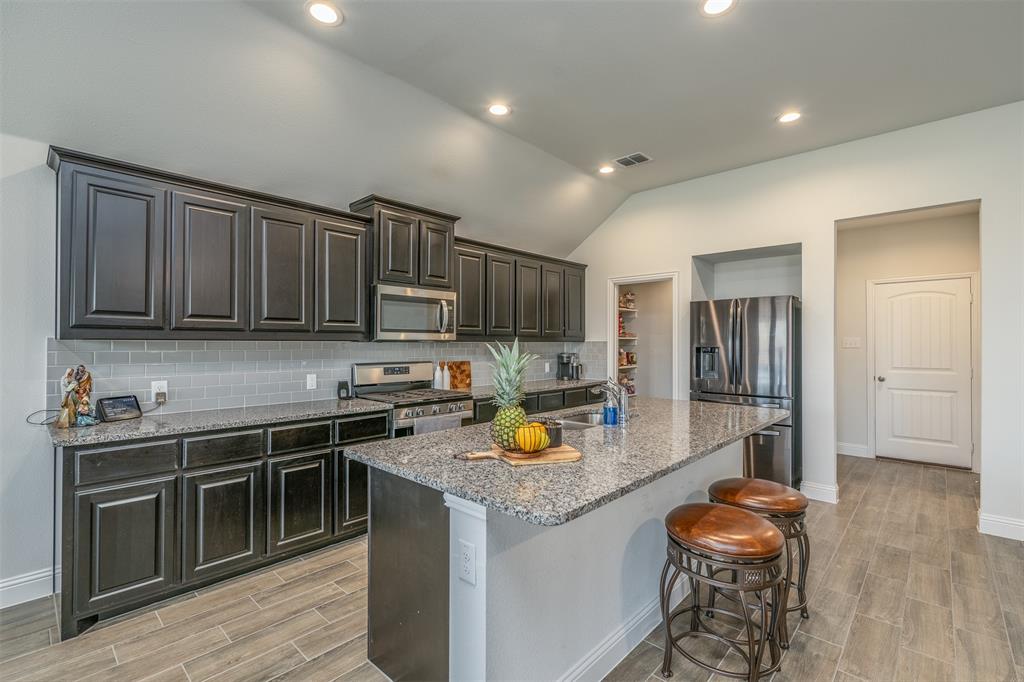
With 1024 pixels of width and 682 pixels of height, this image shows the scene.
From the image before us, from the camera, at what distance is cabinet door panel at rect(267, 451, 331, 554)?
281cm

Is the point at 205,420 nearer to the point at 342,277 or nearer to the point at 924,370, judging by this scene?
the point at 342,277

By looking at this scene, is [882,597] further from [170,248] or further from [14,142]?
[14,142]

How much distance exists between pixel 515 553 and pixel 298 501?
1940mm

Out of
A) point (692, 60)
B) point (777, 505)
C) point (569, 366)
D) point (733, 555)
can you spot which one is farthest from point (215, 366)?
point (569, 366)

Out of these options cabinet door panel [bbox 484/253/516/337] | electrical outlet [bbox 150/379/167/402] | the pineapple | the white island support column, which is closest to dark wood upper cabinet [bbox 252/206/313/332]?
electrical outlet [bbox 150/379/167/402]

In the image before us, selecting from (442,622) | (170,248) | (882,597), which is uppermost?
(170,248)

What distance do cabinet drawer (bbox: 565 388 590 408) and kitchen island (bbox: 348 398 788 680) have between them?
278 centimetres

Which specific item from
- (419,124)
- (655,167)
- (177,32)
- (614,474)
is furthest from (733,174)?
(177,32)

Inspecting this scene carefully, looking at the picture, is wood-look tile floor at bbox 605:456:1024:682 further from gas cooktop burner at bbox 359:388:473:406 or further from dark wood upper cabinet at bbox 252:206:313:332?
dark wood upper cabinet at bbox 252:206:313:332

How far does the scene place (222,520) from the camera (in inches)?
103

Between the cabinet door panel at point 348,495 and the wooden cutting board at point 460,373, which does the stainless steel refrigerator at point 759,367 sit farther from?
the cabinet door panel at point 348,495

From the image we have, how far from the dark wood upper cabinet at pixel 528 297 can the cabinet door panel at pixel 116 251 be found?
10.3 feet

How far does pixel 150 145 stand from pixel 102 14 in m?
0.68

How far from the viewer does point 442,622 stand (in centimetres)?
158
